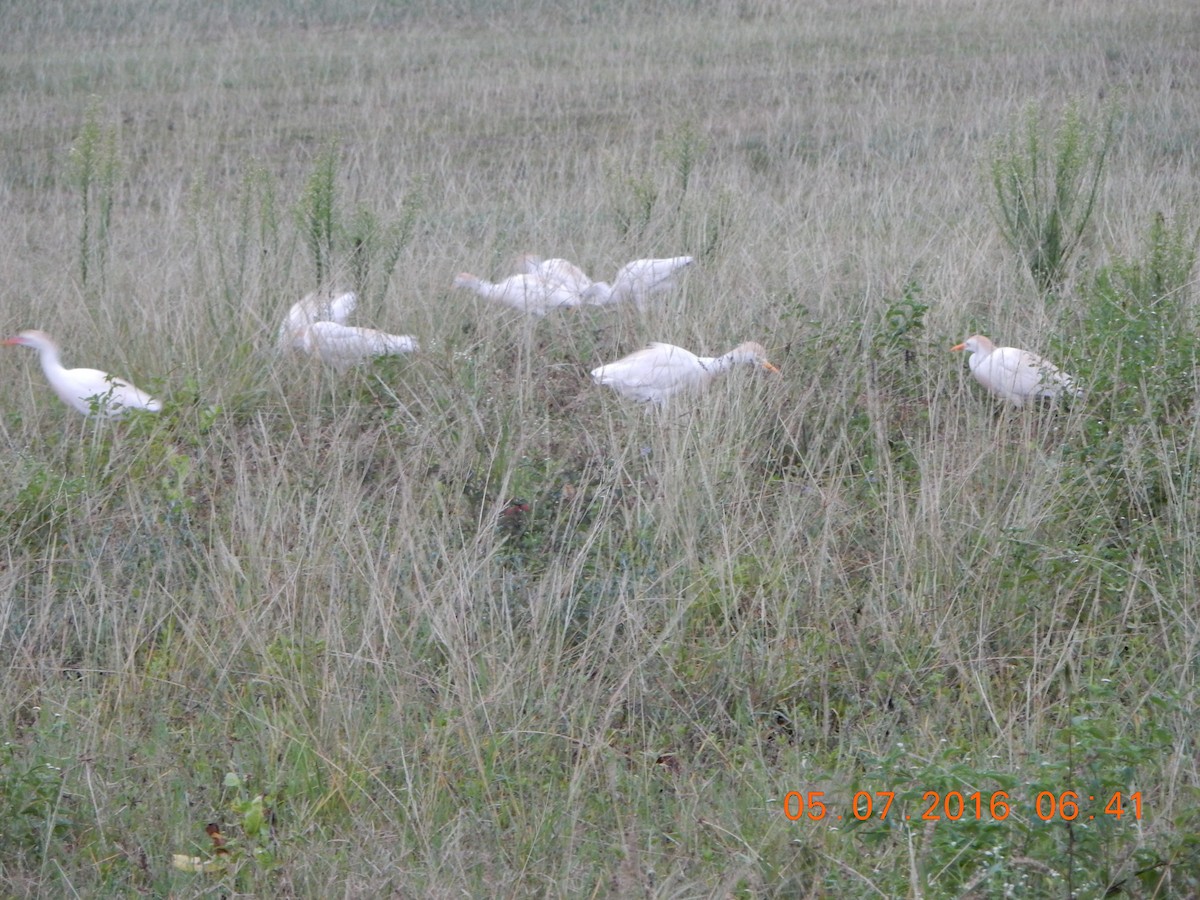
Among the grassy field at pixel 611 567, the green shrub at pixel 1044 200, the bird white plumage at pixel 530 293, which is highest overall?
the green shrub at pixel 1044 200

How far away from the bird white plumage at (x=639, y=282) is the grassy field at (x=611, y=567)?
0.39ft

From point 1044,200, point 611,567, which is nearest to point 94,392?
point 611,567

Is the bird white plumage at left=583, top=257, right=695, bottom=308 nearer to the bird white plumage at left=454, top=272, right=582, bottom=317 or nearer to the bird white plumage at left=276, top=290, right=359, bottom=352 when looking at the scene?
the bird white plumage at left=454, top=272, right=582, bottom=317

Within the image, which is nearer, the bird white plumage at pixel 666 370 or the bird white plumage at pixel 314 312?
the bird white plumage at pixel 666 370

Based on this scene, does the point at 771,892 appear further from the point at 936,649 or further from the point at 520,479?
→ the point at 520,479

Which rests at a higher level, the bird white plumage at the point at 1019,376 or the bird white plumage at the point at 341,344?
the bird white plumage at the point at 1019,376

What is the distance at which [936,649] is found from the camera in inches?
107

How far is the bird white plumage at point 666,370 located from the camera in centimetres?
396

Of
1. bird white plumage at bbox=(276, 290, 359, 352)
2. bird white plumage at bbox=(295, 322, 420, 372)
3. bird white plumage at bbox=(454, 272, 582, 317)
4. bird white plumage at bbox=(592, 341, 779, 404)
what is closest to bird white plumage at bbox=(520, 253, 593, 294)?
bird white plumage at bbox=(454, 272, 582, 317)

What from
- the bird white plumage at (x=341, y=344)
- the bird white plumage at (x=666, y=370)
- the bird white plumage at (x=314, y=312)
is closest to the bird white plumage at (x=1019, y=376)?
the bird white plumage at (x=666, y=370)

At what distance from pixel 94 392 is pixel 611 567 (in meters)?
2.01

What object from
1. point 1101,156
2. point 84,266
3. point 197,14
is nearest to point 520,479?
point 84,266

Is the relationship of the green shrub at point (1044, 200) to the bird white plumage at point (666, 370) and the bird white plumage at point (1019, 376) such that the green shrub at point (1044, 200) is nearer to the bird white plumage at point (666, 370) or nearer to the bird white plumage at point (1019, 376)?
the bird white plumage at point (1019, 376)

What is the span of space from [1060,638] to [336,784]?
5.31 feet
